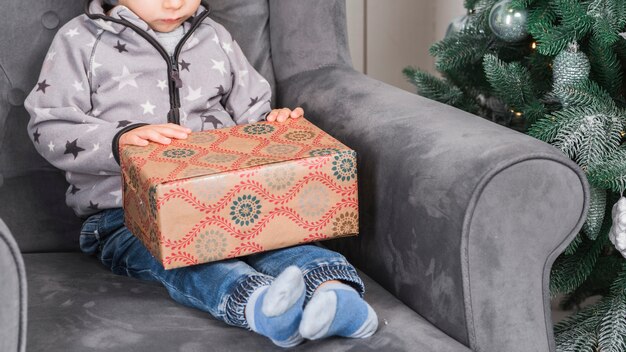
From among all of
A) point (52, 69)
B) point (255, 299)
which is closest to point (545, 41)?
point (255, 299)

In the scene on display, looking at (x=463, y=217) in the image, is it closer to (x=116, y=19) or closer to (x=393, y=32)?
(x=116, y=19)

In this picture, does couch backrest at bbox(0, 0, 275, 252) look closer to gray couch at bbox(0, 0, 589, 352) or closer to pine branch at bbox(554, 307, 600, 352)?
gray couch at bbox(0, 0, 589, 352)

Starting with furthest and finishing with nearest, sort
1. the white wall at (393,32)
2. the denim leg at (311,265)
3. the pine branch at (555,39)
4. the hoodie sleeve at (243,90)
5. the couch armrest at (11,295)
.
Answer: the white wall at (393,32) → the hoodie sleeve at (243,90) → the pine branch at (555,39) → the denim leg at (311,265) → the couch armrest at (11,295)

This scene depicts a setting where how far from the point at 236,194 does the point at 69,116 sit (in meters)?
0.38

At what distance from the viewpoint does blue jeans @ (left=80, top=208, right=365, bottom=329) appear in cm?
111

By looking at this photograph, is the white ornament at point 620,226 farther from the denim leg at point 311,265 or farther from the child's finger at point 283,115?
the child's finger at point 283,115

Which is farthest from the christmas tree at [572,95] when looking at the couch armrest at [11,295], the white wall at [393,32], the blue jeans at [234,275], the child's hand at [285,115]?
the couch armrest at [11,295]

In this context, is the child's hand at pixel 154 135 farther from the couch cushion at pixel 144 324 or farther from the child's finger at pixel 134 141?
the couch cushion at pixel 144 324

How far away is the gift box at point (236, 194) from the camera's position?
1087 millimetres

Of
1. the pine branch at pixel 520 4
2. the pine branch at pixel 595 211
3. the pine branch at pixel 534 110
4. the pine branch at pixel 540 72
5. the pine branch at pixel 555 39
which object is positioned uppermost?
the pine branch at pixel 520 4

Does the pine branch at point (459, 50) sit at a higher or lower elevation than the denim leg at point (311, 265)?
higher

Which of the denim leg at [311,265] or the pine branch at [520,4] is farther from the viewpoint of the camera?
the pine branch at [520,4]

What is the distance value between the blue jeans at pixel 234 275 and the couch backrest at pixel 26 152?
9.1 inches

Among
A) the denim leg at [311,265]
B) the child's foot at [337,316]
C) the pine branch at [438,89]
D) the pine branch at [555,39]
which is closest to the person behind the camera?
the child's foot at [337,316]
